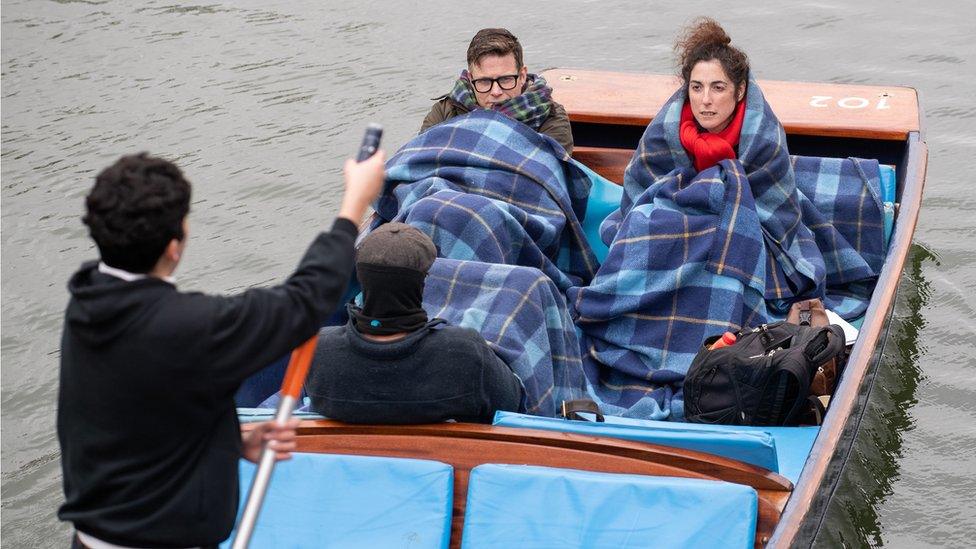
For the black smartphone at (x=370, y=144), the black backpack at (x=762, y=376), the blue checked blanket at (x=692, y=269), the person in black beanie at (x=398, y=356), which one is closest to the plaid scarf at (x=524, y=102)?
the blue checked blanket at (x=692, y=269)

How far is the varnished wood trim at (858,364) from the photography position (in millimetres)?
2270

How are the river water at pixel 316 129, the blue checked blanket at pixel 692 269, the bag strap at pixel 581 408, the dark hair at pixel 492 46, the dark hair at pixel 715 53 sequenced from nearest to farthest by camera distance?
the bag strap at pixel 581 408 → the blue checked blanket at pixel 692 269 → the dark hair at pixel 715 53 → the dark hair at pixel 492 46 → the river water at pixel 316 129

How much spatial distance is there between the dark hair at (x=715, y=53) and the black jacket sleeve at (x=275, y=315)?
191cm

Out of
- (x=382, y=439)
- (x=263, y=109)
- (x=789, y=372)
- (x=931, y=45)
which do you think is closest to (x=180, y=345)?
(x=382, y=439)

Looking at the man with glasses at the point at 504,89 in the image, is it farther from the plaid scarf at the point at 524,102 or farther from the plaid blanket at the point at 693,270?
the plaid blanket at the point at 693,270

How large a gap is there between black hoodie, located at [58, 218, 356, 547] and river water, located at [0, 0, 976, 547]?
78.4 inches

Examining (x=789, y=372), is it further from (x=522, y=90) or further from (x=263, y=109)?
(x=263, y=109)

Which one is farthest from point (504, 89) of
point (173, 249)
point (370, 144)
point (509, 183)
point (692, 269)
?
point (173, 249)

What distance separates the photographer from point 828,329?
283 cm

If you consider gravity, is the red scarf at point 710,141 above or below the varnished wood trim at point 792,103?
above

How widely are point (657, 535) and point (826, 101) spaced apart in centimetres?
253

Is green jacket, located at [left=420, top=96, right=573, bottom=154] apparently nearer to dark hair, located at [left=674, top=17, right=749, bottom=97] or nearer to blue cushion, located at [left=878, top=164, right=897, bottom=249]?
dark hair, located at [left=674, top=17, right=749, bottom=97]

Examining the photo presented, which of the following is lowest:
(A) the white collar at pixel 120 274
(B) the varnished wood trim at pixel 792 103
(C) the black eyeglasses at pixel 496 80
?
(B) the varnished wood trim at pixel 792 103

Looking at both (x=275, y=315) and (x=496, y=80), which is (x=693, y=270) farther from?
(x=275, y=315)
